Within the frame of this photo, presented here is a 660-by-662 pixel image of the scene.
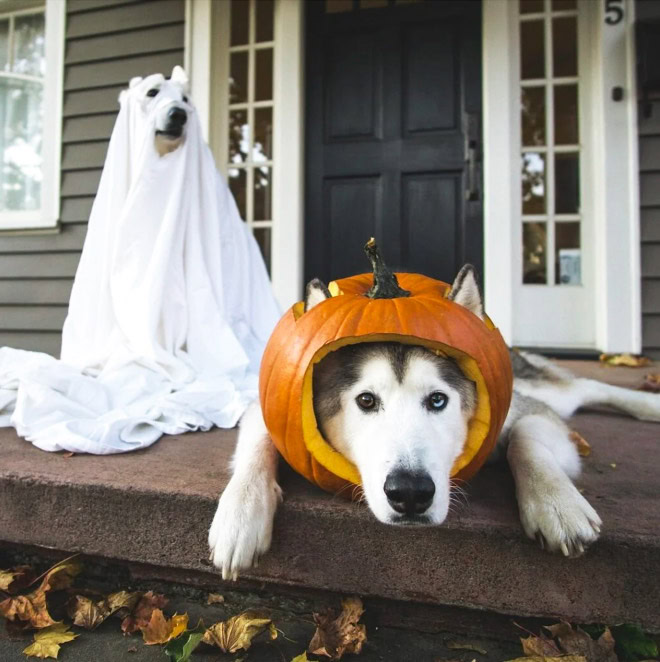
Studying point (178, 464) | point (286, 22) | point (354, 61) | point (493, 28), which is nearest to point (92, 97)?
point (286, 22)

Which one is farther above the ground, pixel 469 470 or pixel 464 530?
pixel 469 470

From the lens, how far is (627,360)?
361cm

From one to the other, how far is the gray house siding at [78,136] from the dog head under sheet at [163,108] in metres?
2.01

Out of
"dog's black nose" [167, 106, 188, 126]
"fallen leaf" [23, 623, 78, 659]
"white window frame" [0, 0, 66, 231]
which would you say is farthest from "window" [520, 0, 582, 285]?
"white window frame" [0, 0, 66, 231]

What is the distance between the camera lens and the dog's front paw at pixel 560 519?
3.55 ft

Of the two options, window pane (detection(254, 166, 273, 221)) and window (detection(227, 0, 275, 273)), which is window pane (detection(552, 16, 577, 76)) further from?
window pane (detection(254, 166, 273, 221))

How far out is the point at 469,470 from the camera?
1.31 metres

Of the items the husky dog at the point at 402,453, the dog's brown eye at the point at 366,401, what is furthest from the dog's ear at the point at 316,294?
the dog's brown eye at the point at 366,401

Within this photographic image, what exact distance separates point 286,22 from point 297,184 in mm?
1430

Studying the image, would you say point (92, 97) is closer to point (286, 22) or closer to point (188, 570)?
point (286, 22)

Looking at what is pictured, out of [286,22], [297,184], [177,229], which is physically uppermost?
[286,22]

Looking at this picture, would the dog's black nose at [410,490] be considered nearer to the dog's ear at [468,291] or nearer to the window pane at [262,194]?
the dog's ear at [468,291]

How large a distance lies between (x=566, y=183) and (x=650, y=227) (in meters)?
0.75

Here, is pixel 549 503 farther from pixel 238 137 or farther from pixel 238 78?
pixel 238 78
